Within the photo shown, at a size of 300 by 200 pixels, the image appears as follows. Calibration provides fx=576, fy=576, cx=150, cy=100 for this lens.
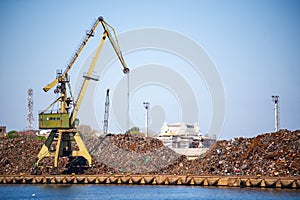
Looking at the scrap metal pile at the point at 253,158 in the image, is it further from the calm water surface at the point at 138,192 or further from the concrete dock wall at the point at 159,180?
the calm water surface at the point at 138,192

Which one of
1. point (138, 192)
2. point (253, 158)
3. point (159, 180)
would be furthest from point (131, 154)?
point (138, 192)

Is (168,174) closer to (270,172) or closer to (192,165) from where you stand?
(192,165)

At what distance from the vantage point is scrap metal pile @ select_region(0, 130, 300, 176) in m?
43.6

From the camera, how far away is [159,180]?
147ft

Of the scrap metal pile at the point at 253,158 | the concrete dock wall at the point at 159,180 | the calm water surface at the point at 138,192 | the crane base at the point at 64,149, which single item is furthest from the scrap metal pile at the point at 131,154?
the calm water surface at the point at 138,192

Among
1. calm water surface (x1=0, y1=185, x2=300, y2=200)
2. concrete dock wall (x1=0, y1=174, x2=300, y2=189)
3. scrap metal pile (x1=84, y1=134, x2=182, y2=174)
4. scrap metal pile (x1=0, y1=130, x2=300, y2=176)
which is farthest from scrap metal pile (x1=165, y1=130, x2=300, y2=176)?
calm water surface (x1=0, y1=185, x2=300, y2=200)

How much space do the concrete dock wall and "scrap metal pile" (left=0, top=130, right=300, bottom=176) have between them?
8.26 ft

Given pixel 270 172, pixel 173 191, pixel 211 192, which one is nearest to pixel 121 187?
pixel 173 191

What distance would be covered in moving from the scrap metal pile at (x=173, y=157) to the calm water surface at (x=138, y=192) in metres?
4.39

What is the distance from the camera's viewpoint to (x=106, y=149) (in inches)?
2212

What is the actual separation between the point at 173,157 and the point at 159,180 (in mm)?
9007

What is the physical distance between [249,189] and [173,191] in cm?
523

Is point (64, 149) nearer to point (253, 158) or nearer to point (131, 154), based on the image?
point (131, 154)

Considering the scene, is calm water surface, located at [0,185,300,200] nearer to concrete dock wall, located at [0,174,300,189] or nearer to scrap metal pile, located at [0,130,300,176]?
concrete dock wall, located at [0,174,300,189]
